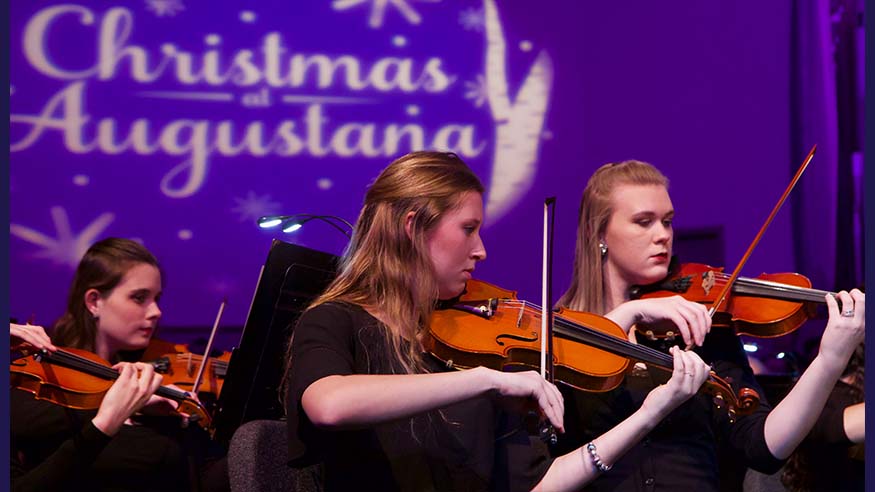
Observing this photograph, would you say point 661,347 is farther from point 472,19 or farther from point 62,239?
point 62,239

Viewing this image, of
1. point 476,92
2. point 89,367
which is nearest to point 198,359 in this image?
point 89,367

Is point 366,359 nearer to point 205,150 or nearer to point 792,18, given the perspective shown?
point 205,150

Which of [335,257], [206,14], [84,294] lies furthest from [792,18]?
[84,294]

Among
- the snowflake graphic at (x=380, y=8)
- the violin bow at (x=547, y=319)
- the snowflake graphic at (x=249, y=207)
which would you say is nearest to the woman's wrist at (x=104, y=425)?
the violin bow at (x=547, y=319)

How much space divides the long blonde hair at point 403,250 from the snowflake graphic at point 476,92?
2.05 meters

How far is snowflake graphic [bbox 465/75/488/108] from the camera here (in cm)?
392

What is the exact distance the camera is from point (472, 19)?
13.0ft

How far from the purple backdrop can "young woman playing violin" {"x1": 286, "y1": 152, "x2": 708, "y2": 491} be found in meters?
1.90

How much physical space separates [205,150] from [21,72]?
28.3 inches

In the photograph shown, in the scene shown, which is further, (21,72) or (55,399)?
(21,72)

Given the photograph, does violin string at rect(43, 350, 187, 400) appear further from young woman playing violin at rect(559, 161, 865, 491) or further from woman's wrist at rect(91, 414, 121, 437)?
young woman playing violin at rect(559, 161, 865, 491)

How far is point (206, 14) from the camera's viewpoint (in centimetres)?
377

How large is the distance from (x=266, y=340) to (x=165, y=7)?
2.08 metres

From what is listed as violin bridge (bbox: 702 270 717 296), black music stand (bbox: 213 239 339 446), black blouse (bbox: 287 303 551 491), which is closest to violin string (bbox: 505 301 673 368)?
black blouse (bbox: 287 303 551 491)
